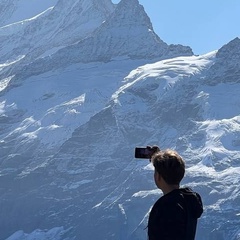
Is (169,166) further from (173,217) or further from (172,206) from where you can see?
(173,217)

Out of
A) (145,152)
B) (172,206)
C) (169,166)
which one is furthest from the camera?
(145,152)

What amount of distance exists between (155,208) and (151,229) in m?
0.27

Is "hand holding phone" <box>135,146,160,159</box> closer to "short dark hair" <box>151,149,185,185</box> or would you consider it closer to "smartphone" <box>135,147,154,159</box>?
"smartphone" <box>135,147,154,159</box>

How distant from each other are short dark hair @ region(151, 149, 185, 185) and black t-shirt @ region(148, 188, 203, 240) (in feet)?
0.64

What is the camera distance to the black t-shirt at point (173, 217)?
33.9ft

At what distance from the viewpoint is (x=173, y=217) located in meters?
10.4

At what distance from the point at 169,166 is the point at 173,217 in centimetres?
67

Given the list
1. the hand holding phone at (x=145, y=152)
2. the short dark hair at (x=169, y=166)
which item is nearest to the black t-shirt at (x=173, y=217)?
the short dark hair at (x=169, y=166)

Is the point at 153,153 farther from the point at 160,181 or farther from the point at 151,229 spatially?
the point at 151,229

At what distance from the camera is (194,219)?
10.6m

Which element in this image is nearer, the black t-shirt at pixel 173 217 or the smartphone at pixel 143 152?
the black t-shirt at pixel 173 217

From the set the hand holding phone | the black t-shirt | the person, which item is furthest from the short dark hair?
the hand holding phone

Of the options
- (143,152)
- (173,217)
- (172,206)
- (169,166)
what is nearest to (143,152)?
(143,152)

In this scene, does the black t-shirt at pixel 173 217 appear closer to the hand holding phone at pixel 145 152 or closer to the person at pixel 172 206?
the person at pixel 172 206
